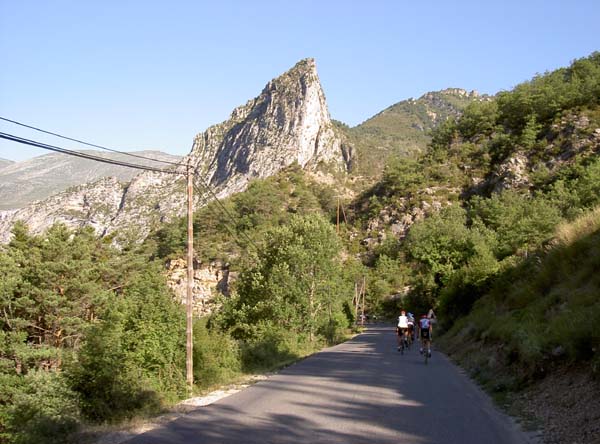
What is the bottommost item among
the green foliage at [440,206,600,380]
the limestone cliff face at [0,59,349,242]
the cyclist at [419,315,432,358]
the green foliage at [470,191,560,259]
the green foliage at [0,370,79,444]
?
the green foliage at [0,370,79,444]

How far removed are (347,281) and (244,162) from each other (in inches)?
4513

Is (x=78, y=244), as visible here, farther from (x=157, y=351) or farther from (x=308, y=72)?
(x=308, y=72)

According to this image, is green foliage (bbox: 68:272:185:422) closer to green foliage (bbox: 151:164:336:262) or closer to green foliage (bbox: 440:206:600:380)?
green foliage (bbox: 440:206:600:380)

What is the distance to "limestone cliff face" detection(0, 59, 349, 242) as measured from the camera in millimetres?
154750

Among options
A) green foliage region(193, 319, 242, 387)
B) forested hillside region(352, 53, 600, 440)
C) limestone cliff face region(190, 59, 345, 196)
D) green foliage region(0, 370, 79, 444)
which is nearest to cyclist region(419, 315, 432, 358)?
forested hillside region(352, 53, 600, 440)

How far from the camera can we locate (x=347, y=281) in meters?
52.3

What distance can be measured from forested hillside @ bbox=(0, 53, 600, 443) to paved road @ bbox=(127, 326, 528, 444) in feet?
5.39

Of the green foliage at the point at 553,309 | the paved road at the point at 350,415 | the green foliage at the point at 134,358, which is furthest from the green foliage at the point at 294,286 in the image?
the paved road at the point at 350,415

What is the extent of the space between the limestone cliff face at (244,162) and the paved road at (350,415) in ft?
439

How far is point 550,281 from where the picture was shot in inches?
606

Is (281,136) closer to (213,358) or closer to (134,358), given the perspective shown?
(213,358)

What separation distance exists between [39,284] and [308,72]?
140m

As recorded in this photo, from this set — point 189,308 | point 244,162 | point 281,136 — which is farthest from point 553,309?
point 244,162

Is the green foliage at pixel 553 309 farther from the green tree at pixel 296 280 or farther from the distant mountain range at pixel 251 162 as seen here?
the distant mountain range at pixel 251 162
